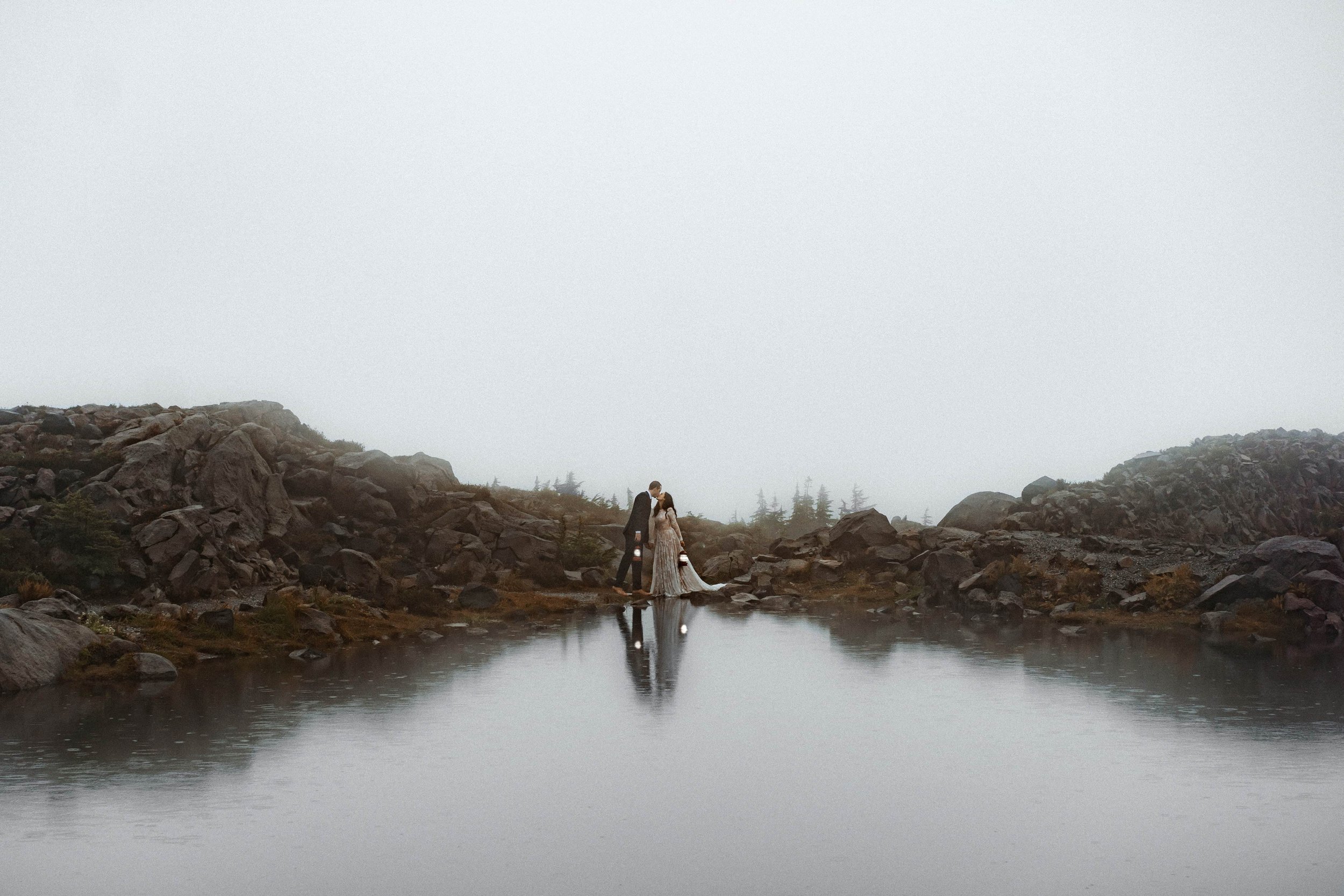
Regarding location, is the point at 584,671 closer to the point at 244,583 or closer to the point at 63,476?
the point at 244,583

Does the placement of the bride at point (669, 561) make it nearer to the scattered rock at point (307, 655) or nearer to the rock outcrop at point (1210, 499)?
the scattered rock at point (307, 655)

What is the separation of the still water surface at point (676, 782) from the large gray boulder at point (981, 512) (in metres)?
24.5

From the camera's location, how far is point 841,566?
36.5 m

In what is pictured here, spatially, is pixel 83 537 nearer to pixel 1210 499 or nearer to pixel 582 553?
pixel 582 553

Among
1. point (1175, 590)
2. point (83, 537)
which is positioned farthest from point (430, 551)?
point (1175, 590)

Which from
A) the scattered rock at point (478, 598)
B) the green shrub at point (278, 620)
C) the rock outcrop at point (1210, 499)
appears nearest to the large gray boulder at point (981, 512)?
the rock outcrop at point (1210, 499)

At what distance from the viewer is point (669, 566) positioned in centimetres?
3120

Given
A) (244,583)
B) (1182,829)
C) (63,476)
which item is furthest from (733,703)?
(63,476)

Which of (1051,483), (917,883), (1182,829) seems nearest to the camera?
(917,883)

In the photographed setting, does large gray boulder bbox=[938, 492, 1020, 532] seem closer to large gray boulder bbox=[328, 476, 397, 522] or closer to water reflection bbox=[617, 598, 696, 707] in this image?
water reflection bbox=[617, 598, 696, 707]

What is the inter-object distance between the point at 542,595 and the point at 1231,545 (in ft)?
85.7

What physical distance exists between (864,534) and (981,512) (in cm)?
713

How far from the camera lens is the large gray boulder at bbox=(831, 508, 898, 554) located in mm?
37781

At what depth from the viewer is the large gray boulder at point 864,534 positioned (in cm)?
3778
